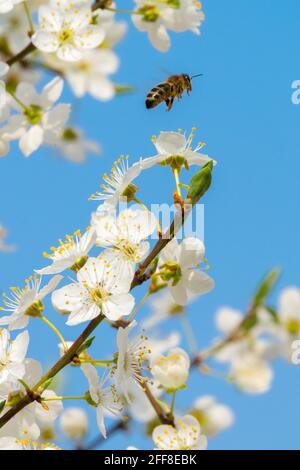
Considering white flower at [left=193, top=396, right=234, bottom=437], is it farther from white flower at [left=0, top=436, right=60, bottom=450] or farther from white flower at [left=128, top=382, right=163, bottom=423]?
white flower at [left=0, top=436, right=60, bottom=450]

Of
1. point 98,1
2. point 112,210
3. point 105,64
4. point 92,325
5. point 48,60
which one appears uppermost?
point 105,64

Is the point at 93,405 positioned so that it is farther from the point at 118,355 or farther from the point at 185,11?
the point at 185,11

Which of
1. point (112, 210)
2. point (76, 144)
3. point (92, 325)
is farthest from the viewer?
point (76, 144)

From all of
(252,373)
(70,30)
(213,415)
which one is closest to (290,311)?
(252,373)

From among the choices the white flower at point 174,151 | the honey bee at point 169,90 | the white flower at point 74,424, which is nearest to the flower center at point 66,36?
the honey bee at point 169,90
